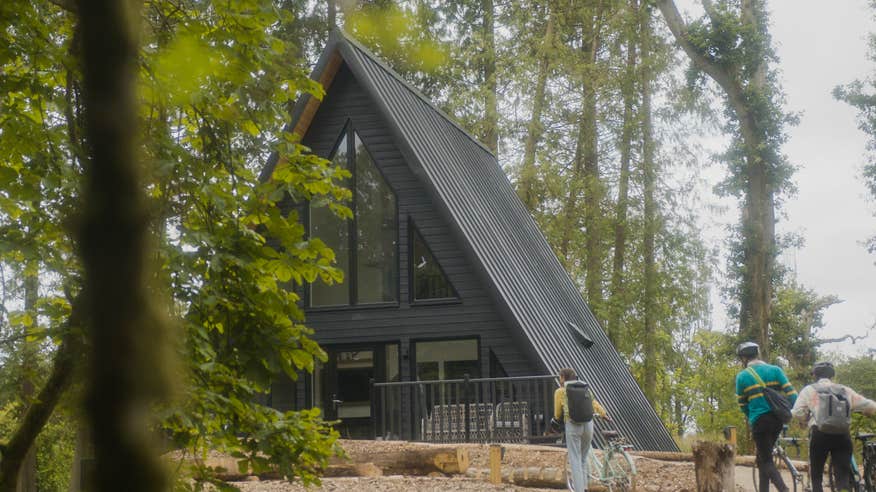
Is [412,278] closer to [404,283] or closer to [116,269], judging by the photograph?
[404,283]

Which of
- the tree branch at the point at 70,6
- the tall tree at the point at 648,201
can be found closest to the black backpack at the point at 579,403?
the tree branch at the point at 70,6

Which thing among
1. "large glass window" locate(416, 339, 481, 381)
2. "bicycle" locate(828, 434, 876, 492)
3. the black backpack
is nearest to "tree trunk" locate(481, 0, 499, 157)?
"large glass window" locate(416, 339, 481, 381)

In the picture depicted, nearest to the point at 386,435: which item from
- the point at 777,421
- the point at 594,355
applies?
the point at 594,355

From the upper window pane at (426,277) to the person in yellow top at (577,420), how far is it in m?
7.12

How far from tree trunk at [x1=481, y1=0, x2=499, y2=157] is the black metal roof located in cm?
543

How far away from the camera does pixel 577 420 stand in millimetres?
11953

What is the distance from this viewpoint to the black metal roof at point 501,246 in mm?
18328

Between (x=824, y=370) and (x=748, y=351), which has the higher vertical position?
(x=748, y=351)

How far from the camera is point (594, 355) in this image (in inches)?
848

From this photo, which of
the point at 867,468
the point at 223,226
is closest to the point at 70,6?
the point at 223,226

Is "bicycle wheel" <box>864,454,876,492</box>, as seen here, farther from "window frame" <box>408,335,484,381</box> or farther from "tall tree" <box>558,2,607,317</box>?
"tall tree" <box>558,2,607,317</box>

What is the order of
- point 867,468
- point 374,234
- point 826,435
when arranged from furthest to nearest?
point 374,234 < point 867,468 < point 826,435

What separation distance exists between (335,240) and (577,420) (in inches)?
368

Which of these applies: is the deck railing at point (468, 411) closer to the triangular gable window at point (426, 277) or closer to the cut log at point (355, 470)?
the triangular gable window at point (426, 277)
